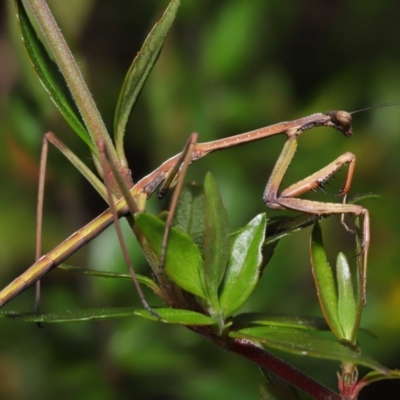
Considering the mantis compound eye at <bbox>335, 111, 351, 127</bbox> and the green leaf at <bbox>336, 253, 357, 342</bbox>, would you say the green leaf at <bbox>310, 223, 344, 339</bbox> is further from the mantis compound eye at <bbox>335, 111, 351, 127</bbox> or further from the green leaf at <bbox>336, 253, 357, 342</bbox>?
the mantis compound eye at <bbox>335, 111, 351, 127</bbox>

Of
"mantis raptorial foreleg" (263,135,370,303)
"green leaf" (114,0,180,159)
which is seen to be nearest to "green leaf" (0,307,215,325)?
"green leaf" (114,0,180,159)

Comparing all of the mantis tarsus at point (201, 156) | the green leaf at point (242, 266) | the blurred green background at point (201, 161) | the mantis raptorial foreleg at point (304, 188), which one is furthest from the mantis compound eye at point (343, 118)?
the green leaf at point (242, 266)

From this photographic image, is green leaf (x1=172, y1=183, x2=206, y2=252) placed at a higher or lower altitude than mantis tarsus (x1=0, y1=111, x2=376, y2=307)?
higher

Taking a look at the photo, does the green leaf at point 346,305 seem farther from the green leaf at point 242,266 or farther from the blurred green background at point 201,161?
the blurred green background at point 201,161

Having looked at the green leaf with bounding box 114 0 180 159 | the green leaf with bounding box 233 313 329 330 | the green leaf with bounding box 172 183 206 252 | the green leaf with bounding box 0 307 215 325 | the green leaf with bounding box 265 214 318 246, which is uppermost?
the green leaf with bounding box 114 0 180 159

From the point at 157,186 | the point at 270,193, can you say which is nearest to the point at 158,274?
the point at 157,186

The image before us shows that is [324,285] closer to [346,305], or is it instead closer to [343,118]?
[346,305]
